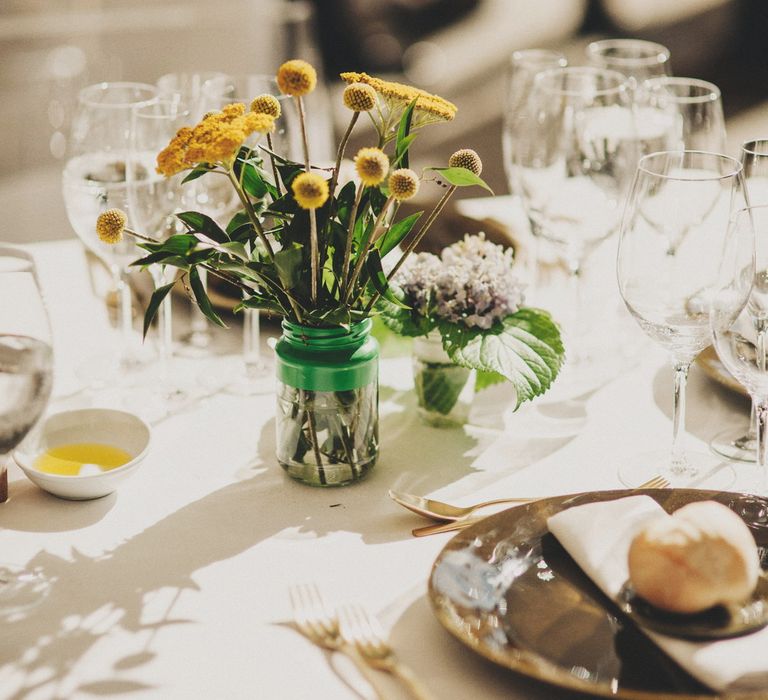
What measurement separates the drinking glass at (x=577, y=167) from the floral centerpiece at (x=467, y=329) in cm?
17

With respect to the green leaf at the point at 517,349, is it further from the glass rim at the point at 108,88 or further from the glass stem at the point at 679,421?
the glass rim at the point at 108,88

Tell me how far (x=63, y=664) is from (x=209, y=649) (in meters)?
0.10

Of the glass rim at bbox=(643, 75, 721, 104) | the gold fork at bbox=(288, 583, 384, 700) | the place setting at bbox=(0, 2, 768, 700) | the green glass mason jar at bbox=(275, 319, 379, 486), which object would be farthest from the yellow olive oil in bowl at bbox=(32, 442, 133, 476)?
the glass rim at bbox=(643, 75, 721, 104)

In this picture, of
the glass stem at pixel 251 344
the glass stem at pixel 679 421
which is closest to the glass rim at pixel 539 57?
the glass stem at pixel 251 344

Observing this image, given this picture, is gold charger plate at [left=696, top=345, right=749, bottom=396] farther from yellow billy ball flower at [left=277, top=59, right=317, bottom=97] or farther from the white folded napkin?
yellow billy ball flower at [left=277, top=59, right=317, bottom=97]

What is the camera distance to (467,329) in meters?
1.04

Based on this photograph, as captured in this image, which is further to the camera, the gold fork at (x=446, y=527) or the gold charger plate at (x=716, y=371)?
the gold charger plate at (x=716, y=371)

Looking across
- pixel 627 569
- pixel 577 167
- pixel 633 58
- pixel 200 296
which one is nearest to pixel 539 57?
pixel 633 58

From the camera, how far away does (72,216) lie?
3.75 ft

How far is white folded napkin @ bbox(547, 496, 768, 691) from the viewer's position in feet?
2.16

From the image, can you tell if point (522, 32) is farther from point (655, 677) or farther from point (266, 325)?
point (655, 677)

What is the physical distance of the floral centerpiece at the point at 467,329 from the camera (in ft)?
3.35

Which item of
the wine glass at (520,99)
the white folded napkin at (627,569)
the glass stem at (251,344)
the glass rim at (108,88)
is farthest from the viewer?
the wine glass at (520,99)

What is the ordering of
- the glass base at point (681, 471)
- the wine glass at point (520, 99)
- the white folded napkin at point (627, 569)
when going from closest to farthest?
the white folded napkin at point (627, 569), the glass base at point (681, 471), the wine glass at point (520, 99)
